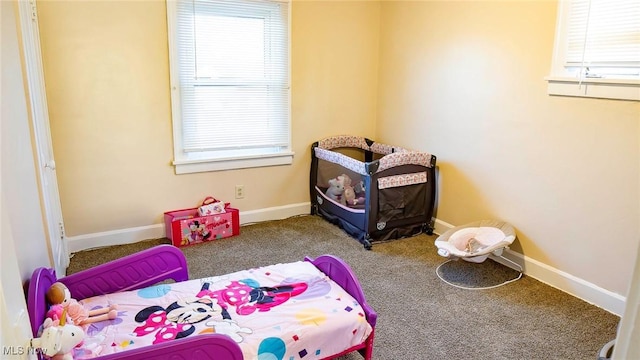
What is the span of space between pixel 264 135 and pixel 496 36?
189 centimetres

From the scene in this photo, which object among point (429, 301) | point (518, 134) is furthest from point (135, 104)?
point (518, 134)

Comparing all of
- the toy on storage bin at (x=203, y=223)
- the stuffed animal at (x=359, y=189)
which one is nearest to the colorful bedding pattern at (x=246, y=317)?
the toy on storage bin at (x=203, y=223)

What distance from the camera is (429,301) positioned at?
8.29ft

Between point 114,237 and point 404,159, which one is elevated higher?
point 404,159

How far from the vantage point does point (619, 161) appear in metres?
2.32

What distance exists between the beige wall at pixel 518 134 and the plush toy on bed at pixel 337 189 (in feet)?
2.21

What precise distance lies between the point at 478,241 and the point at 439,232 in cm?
75

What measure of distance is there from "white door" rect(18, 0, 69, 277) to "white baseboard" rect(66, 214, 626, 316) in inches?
10.7

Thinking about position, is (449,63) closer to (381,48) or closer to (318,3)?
(381,48)

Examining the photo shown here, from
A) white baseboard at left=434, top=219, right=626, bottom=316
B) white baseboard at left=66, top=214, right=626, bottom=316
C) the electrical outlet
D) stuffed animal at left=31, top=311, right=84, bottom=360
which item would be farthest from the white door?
white baseboard at left=434, top=219, right=626, bottom=316

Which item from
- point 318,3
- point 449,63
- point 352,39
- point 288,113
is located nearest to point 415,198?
point 449,63

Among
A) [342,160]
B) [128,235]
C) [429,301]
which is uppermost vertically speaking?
[342,160]

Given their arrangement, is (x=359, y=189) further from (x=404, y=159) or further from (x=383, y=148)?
(x=383, y=148)

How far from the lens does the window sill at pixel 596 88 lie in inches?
87.3
